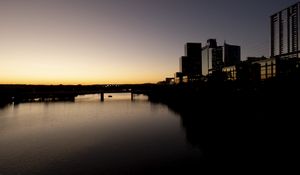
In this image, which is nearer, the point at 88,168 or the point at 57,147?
the point at 88,168

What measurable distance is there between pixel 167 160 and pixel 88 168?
997 centimetres

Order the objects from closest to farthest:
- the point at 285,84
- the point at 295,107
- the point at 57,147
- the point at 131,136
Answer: the point at 57,147 < the point at 131,136 < the point at 295,107 < the point at 285,84

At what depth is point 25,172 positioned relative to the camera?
28.5 m

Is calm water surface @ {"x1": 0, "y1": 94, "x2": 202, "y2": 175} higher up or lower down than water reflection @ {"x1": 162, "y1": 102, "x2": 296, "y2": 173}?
lower down

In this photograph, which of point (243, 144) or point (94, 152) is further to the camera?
point (243, 144)

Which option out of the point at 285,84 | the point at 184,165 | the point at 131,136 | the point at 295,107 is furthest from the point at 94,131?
the point at 285,84

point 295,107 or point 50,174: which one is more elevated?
point 295,107

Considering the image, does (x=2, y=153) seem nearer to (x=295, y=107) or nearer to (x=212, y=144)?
(x=212, y=144)

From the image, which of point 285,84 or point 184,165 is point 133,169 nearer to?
point 184,165

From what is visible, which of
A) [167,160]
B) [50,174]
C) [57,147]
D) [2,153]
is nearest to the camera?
[50,174]

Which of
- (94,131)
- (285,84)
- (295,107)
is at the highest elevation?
(285,84)

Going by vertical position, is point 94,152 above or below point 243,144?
below

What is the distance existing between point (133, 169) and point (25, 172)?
1216 cm

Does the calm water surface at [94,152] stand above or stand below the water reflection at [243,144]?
below
